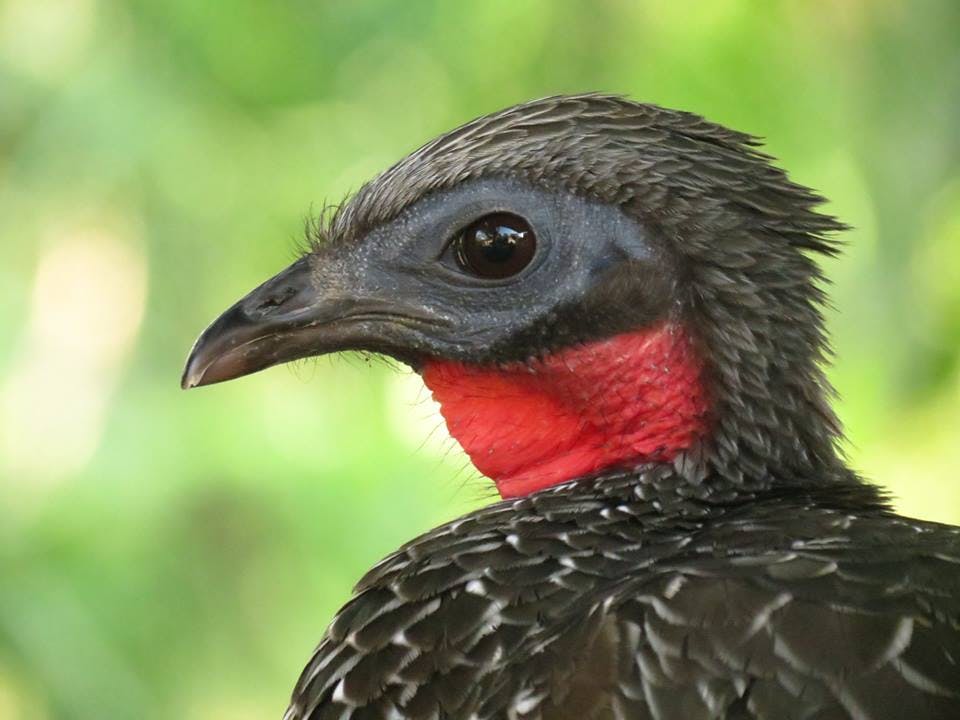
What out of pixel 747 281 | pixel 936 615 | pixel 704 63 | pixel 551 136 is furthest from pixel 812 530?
pixel 704 63

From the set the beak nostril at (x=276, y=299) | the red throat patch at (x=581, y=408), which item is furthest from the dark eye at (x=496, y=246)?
the beak nostril at (x=276, y=299)

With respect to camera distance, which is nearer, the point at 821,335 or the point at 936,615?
the point at 936,615

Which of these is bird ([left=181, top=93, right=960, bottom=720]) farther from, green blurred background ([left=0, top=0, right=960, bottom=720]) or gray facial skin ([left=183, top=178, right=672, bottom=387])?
green blurred background ([left=0, top=0, right=960, bottom=720])

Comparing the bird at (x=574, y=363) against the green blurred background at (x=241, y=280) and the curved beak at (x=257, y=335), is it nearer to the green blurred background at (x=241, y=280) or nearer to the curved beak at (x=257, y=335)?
the curved beak at (x=257, y=335)

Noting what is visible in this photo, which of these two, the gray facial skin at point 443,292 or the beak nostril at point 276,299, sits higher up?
the beak nostril at point 276,299

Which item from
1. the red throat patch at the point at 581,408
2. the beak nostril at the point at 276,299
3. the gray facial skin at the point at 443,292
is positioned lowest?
the red throat patch at the point at 581,408

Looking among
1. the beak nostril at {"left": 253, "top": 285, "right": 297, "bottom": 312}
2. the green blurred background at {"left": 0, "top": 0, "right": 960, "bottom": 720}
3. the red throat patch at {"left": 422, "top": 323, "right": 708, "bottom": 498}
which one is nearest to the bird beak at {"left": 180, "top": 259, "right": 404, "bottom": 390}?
the beak nostril at {"left": 253, "top": 285, "right": 297, "bottom": 312}

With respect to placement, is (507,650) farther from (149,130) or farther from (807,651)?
(149,130)

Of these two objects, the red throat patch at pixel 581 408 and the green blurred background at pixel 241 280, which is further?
the green blurred background at pixel 241 280

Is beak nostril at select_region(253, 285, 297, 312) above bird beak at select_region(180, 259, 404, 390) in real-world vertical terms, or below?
above
